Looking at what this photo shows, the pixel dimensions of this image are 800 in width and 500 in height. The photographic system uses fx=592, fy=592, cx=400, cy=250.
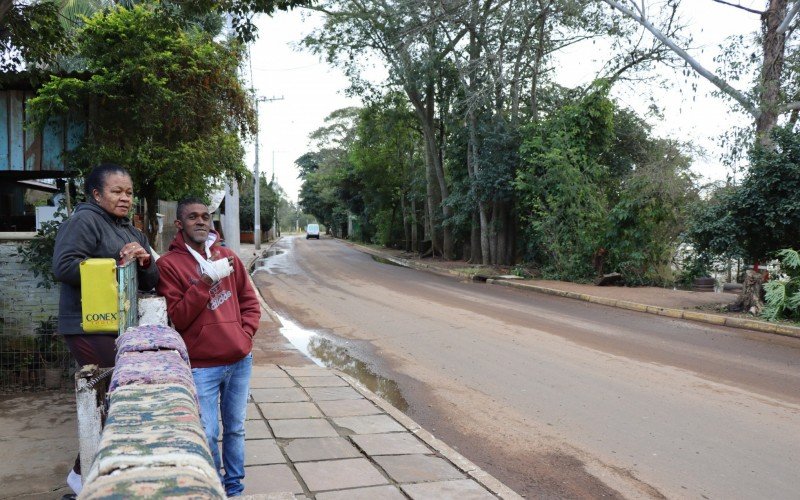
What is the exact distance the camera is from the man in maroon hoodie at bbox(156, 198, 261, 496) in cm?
310

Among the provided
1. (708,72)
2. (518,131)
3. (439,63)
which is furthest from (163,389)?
(439,63)

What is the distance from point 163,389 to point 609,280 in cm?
1722

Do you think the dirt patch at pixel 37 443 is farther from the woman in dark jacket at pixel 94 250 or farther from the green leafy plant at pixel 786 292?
the green leafy plant at pixel 786 292

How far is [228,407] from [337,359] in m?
4.91

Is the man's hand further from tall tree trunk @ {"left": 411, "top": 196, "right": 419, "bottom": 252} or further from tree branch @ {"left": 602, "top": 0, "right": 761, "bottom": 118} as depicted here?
tall tree trunk @ {"left": 411, "top": 196, "right": 419, "bottom": 252}

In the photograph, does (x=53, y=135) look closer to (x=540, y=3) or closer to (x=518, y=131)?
(x=540, y=3)

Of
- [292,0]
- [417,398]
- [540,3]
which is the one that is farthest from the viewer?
[540,3]

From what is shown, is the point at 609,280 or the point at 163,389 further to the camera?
the point at 609,280

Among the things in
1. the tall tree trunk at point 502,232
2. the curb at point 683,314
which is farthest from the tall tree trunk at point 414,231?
the curb at point 683,314

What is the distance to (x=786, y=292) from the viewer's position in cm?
1106

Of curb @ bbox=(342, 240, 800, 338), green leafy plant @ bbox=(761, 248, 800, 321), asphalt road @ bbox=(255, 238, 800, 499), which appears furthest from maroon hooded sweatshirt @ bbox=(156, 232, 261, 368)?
green leafy plant @ bbox=(761, 248, 800, 321)

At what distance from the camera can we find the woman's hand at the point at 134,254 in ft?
8.91

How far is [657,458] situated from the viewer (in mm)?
4637

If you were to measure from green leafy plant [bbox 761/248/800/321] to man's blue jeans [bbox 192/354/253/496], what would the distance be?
35.4ft
